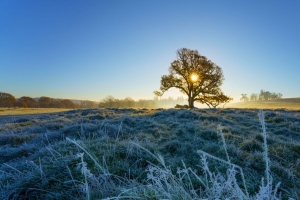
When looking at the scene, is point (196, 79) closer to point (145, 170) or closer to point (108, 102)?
point (145, 170)

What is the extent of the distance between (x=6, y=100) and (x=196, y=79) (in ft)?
181

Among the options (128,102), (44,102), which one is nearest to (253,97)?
(128,102)

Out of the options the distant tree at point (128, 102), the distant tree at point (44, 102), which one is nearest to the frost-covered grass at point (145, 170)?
the distant tree at point (44, 102)

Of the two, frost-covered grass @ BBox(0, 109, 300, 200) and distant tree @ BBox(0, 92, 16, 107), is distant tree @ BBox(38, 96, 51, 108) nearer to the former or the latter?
distant tree @ BBox(0, 92, 16, 107)

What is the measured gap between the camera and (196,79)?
28.2m

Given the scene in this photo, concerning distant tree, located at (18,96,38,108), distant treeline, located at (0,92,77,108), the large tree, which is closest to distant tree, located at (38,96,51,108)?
distant treeline, located at (0,92,77,108)

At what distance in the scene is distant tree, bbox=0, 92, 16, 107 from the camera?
53.5m

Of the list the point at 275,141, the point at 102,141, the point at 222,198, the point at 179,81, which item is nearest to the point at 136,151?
the point at 102,141

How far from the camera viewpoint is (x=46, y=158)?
318 centimetres

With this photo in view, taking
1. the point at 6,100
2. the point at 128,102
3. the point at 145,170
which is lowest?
the point at 145,170

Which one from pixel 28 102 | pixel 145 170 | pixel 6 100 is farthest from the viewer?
pixel 28 102

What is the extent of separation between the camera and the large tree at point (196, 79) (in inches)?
1094

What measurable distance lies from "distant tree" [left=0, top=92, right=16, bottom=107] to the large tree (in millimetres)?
48298

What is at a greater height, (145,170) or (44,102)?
(44,102)
